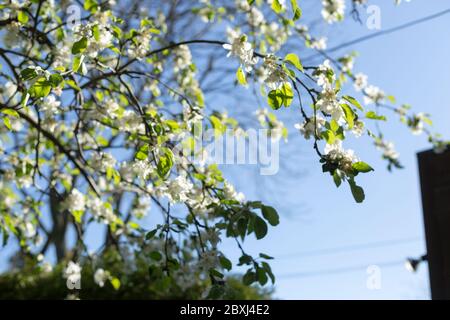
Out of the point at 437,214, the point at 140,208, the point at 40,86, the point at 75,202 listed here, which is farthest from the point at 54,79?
the point at 437,214

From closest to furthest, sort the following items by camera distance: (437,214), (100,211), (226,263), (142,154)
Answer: (142,154) < (226,263) < (437,214) < (100,211)

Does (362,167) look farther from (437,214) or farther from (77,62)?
(437,214)

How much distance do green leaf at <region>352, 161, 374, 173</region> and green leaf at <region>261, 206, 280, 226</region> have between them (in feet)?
1.09

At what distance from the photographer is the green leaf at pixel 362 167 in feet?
4.89

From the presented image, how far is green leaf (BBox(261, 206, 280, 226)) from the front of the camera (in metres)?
1.75

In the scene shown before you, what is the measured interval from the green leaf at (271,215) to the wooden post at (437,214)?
1.04 m

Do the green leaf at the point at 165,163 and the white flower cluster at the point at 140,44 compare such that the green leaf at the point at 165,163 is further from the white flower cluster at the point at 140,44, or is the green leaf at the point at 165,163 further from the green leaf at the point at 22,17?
the green leaf at the point at 22,17

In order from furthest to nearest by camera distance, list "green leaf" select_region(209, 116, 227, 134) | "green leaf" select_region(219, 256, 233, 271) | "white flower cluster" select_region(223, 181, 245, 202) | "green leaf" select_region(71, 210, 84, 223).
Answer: "green leaf" select_region(71, 210, 84, 223), "green leaf" select_region(209, 116, 227, 134), "white flower cluster" select_region(223, 181, 245, 202), "green leaf" select_region(219, 256, 233, 271)

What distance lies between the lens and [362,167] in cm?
151

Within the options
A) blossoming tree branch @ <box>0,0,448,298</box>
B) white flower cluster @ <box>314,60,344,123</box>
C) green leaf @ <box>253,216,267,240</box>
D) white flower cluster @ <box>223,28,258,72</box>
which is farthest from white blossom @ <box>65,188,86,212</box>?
white flower cluster @ <box>314,60,344,123</box>

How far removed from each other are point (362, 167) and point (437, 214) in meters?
1.26

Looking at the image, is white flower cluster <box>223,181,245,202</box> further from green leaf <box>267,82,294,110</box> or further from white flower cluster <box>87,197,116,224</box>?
white flower cluster <box>87,197,116,224</box>

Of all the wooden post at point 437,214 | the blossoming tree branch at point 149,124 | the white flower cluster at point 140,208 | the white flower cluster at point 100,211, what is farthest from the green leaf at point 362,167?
the white flower cluster at point 140,208
